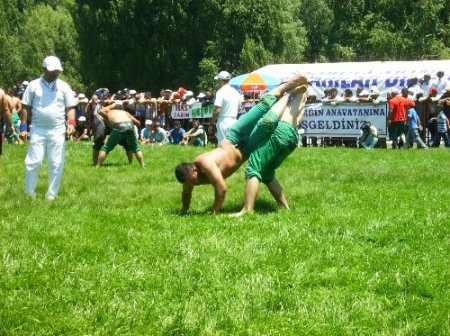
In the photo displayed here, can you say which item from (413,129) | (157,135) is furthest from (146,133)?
(413,129)

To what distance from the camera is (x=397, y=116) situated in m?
21.7

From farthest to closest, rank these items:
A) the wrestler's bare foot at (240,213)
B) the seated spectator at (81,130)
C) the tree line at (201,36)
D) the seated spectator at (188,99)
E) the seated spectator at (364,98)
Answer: the tree line at (201,36)
the seated spectator at (81,130)
the seated spectator at (188,99)
the seated spectator at (364,98)
the wrestler's bare foot at (240,213)

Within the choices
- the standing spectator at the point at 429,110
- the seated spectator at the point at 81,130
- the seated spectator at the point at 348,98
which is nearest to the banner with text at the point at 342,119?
the seated spectator at the point at 348,98

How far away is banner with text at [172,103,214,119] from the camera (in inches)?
1034

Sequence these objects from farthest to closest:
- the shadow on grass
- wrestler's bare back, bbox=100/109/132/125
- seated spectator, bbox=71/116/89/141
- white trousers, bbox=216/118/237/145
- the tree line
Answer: the tree line → seated spectator, bbox=71/116/89/141 → wrestler's bare back, bbox=100/109/132/125 → white trousers, bbox=216/118/237/145 → the shadow on grass

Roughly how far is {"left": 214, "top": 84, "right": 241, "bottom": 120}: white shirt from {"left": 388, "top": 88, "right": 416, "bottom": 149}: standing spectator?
883 centimetres

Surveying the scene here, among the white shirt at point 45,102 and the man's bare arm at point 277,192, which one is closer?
the man's bare arm at point 277,192

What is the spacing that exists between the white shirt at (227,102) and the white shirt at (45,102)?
137 inches

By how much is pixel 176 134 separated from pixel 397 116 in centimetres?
708

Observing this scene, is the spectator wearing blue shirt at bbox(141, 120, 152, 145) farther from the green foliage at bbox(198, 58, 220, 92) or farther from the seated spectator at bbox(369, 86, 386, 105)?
the green foliage at bbox(198, 58, 220, 92)

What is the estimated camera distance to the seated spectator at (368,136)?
72.7 ft

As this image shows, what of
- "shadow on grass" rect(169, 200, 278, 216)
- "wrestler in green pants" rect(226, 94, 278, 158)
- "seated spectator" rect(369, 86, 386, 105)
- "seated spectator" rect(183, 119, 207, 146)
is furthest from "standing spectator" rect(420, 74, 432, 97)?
"wrestler in green pants" rect(226, 94, 278, 158)

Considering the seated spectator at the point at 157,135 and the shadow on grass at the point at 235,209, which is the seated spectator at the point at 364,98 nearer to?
the seated spectator at the point at 157,135

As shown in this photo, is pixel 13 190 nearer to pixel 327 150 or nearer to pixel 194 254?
pixel 194 254
